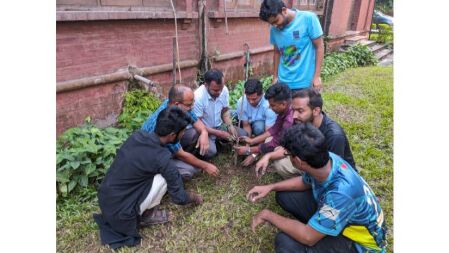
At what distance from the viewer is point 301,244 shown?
7.13ft

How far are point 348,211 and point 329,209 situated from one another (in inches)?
4.3

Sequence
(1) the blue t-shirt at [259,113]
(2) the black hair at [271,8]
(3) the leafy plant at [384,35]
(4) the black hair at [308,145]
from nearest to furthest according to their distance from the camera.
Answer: (4) the black hair at [308,145]
(2) the black hair at [271,8]
(1) the blue t-shirt at [259,113]
(3) the leafy plant at [384,35]

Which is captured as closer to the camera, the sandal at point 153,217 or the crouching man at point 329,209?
the crouching man at point 329,209

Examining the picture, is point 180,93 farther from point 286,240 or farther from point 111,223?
point 286,240

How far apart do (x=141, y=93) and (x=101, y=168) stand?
1.57 meters

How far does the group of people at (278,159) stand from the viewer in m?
1.93

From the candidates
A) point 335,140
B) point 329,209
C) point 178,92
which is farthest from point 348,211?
point 178,92

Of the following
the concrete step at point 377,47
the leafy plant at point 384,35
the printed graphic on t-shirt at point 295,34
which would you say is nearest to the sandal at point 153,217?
the printed graphic on t-shirt at point 295,34

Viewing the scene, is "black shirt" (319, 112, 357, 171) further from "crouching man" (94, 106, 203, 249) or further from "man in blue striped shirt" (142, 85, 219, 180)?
"crouching man" (94, 106, 203, 249)

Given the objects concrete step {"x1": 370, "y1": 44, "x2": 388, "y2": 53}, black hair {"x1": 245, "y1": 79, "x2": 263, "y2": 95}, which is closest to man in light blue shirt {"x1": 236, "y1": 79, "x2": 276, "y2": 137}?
black hair {"x1": 245, "y1": 79, "x2": 263, "y2": 95}

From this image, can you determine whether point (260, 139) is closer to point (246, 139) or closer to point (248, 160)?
point (246, 139)

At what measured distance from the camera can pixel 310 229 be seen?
2.00 m

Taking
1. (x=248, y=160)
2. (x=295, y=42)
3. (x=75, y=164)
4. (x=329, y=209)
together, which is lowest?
(x=248, y=160)

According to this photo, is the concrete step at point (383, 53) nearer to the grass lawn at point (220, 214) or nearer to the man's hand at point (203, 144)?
the grass lawn at point (220, 214)
